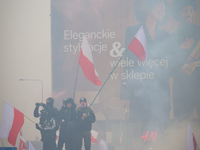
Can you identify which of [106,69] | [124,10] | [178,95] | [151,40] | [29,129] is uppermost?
[124,10]

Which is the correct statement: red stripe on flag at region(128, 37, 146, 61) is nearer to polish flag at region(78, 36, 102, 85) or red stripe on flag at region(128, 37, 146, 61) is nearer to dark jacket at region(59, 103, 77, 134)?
polish flag at region(78, 36, 102, 85)

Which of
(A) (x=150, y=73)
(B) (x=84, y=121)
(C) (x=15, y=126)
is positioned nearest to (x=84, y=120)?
(B) (x=84, y=121)

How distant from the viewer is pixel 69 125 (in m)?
4.80

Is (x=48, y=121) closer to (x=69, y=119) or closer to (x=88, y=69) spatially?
(x=69, y=119)

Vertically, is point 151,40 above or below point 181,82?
above

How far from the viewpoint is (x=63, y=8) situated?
22.5 ft

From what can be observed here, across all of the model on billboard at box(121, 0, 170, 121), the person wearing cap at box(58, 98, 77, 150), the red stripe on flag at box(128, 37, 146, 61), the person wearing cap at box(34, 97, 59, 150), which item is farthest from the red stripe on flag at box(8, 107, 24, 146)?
the model on billboard at box(121, 0, 170, 121)

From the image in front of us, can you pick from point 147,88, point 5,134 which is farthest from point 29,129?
point 147,88

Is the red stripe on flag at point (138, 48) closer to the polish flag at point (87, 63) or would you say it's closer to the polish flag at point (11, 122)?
the polish flag at point (87, 63)

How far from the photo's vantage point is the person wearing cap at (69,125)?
4801 mm

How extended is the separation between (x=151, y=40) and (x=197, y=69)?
130 centimetres

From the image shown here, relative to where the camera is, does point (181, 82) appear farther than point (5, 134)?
Yes

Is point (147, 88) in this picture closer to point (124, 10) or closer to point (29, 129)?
point (124, 10)

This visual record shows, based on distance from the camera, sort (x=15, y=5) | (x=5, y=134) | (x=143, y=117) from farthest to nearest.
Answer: (x=15, y=5), (x=143, y=117), (x=5, y=134)
